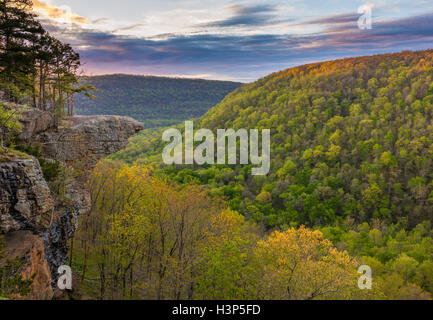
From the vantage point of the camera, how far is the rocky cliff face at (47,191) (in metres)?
14.0

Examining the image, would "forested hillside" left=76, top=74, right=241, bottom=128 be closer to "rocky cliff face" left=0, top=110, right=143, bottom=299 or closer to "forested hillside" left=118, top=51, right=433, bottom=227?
"forested hillside" left=118, top=51, right=433, bottom=227

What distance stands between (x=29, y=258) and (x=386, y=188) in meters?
79.3

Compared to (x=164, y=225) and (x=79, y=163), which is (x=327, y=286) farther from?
(x=79, y=163)

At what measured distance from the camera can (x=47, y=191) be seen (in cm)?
1527

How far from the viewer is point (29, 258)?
14016 mm

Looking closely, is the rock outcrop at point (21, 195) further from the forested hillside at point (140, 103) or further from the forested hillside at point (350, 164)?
the forested hillside at point (140, 103)

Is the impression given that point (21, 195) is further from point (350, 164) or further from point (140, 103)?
point (140, 103)

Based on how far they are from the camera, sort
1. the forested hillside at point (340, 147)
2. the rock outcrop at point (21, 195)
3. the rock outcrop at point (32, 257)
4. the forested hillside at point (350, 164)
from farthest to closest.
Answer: the forested hillside at point (340, 147)
the forested hillside at point (350, 164)
the rock outcrop at point (32, 257)
the rock outcrop at point (21, 195)

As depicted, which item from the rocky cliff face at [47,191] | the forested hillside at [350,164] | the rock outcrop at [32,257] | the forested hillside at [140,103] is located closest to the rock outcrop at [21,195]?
the rocky cliff face at [47,191]

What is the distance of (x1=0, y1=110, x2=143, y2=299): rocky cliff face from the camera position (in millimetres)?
13953

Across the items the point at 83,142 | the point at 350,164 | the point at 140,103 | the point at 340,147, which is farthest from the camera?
the point at 140,103

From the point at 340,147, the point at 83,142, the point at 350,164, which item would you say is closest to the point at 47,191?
the point at 83,142

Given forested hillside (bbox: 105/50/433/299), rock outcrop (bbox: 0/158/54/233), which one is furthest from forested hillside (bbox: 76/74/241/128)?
rock outcrop (bbox: 0/158/54/233)

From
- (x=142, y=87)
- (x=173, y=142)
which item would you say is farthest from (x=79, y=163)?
(x=142, y=87)
